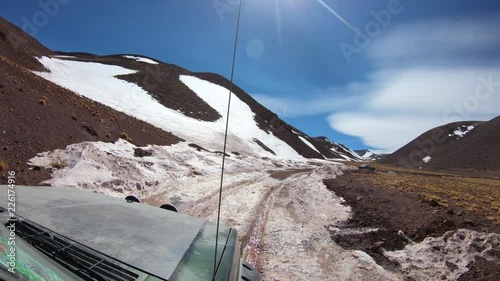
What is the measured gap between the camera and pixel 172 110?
168 ft

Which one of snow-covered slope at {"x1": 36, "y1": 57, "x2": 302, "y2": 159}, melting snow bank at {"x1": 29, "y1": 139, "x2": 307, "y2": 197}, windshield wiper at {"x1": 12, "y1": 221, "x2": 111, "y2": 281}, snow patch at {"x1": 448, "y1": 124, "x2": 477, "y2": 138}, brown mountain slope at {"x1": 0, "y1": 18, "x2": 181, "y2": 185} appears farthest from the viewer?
snow patch at {"x1": 448, "y1": 124, "x2": 477, "y2": 138}

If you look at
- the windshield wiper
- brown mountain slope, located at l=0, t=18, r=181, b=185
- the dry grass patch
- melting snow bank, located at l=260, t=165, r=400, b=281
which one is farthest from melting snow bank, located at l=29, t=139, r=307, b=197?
the dry grass patch

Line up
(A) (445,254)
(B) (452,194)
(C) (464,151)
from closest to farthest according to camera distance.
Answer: (A) (445,254) < (B) (452,194) < (C) (464,151)

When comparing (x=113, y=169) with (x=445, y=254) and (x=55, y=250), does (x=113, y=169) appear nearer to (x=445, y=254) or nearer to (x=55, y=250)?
(x=55, y=250)

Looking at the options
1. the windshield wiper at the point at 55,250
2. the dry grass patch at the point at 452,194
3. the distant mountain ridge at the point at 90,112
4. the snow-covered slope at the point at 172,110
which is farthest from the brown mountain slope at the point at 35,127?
the snow-covered slope at the point at 172,110

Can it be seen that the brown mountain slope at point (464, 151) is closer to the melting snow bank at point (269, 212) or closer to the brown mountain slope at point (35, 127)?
the melting snow bank at point (269, 212)

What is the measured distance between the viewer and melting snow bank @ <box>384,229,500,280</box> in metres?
5.90

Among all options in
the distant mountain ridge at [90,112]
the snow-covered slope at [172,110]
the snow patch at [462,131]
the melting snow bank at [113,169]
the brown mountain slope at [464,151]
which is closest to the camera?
the melting snow bank at [113,169]

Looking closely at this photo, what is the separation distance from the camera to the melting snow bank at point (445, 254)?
590 cm

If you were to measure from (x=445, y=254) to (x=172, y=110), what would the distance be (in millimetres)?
49115

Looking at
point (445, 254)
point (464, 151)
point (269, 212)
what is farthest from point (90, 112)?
point (464, 151)

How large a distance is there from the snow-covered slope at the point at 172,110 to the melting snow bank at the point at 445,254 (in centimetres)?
3062

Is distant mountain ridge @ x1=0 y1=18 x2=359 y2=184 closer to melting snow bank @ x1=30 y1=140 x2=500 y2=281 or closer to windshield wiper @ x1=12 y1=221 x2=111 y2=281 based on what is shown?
melting snow bank @ x1=30 y1=140 x2=500 y2=281

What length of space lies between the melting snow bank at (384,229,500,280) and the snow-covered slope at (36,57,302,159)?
3062 cm
